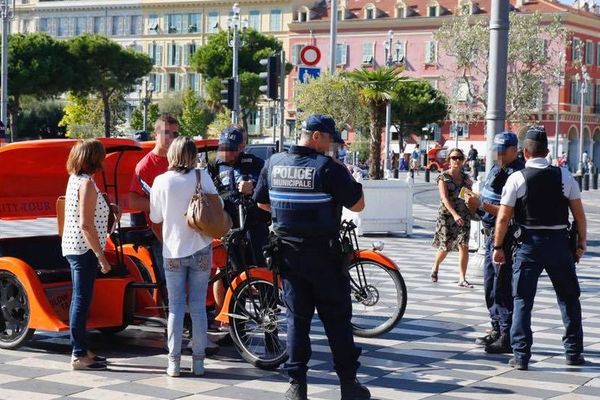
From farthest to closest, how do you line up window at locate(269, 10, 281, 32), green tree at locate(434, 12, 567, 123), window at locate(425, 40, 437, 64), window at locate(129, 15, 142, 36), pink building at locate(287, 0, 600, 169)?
1. window at locate(129, 15, 142, 36)
2. window at locate(269, 10, 281, 32)
3. window at locate(425, 40, 437, 64)
4. pink building at locate(287, 0, 600, 169)
5. green tree at locate(434, 12, 567, 123)

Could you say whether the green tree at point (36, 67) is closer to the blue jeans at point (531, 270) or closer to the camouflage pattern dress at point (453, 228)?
the camouflage pattern dress at point (453, 228)

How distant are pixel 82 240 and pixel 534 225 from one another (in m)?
3.29

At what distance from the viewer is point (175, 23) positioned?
3999 inches

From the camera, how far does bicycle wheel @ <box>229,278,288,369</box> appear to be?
8.81 m

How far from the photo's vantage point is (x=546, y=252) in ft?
28.9

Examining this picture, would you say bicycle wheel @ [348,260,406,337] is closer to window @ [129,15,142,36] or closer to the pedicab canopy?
the pedicab canopy

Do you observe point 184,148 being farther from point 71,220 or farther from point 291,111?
point 291,111

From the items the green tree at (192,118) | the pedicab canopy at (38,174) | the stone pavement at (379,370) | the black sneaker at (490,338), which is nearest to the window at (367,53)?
the green tree at (192,118)

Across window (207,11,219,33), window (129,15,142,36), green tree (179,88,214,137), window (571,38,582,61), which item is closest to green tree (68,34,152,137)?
green tree (179,88,214,137)

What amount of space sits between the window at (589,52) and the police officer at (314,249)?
256 feet

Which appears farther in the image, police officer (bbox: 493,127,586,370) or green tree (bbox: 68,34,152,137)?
green tree (bbox: 68,34,152,137)

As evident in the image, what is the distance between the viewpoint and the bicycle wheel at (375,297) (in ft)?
32.3

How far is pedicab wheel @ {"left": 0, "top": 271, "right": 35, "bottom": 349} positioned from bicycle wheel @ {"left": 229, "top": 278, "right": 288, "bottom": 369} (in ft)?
5.32

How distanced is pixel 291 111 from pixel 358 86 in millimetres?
66671
